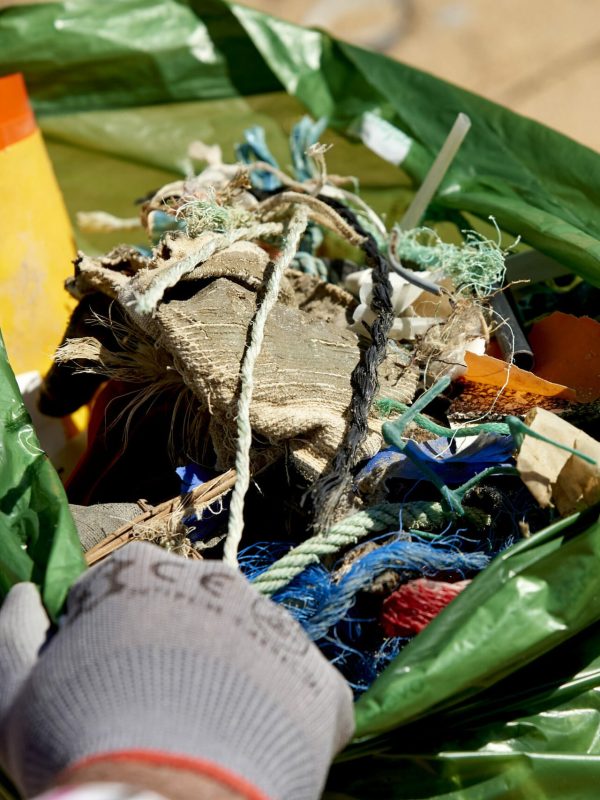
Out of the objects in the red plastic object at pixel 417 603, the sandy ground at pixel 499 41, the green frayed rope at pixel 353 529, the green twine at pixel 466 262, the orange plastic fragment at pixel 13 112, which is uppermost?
the orange plastic fragment at pixel 13 112

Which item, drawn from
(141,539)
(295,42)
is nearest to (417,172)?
(295,42)

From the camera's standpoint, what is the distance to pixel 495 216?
0.98 m

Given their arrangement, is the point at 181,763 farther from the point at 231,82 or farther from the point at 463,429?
the point at 231,82

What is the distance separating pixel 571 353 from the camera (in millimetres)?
818

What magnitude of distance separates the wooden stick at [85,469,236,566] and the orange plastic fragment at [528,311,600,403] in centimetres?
34

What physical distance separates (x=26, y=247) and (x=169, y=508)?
20.4 inches

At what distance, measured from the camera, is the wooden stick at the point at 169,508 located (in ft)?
2.19

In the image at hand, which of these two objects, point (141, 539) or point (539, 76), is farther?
point (539, 76)

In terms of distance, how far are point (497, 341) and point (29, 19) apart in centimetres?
89

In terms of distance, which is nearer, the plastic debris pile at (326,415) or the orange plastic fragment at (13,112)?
the plastic debris pile at (326,415)

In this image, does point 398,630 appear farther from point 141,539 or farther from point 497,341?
point 497,341

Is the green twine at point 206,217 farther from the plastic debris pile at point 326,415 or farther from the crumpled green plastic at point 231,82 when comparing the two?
the crumpled green plastic at point 231,82

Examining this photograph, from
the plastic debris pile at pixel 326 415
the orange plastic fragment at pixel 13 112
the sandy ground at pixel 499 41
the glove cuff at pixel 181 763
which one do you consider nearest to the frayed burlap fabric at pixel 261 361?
the plastic debris pile at pixel 326 415

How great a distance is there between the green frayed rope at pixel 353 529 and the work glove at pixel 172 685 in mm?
111
